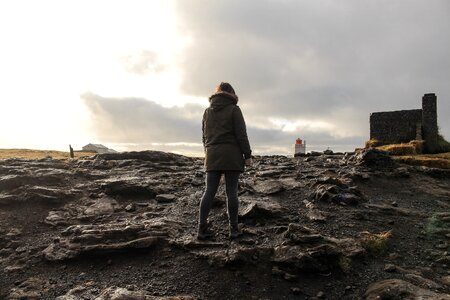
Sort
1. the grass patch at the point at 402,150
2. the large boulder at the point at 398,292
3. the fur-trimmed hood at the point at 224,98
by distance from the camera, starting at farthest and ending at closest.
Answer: the grass patch at the point at 402,150, the fur-trimmed hood at the point at 224,98, the large boulder at the point at 398,292

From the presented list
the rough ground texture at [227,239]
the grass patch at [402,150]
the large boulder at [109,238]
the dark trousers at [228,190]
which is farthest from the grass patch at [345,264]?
the grass patch at [402,150]

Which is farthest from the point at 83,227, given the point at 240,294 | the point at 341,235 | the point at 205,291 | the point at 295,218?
the point at 341,235

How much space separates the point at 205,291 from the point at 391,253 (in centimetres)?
512

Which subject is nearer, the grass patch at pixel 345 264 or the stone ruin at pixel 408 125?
the grass patch at pixel 345 264

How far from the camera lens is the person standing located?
30.1ft

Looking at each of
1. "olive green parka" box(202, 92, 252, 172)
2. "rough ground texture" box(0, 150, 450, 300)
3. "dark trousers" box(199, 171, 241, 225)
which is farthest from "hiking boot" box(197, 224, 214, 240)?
"olive green parka" box(202, 92, 252, 172)

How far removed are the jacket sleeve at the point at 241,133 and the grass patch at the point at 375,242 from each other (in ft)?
13.1

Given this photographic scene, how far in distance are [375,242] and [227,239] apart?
403 cm

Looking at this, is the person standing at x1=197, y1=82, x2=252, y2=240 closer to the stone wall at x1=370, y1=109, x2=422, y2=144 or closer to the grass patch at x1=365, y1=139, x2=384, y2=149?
the grass patch at x1=365, y1=139, x2=384, y2=149

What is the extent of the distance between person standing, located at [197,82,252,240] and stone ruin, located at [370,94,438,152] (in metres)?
30.4

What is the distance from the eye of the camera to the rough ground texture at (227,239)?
7.99m

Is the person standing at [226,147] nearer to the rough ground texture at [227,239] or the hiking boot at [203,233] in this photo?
the hiking boot at [203,233]

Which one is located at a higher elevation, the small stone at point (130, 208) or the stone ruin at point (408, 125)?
the stone ruin at point (408, 125)

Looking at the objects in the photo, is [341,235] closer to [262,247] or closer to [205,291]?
[262,247]
